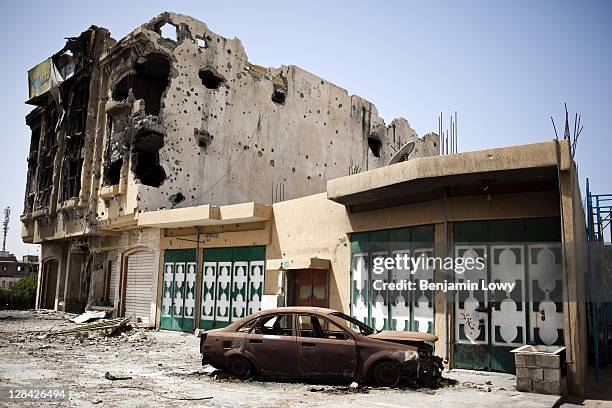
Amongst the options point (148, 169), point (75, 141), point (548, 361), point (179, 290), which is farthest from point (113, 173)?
point (548, 361)

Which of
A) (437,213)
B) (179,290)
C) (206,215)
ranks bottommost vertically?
(179,290)

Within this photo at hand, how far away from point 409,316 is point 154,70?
16141 mm

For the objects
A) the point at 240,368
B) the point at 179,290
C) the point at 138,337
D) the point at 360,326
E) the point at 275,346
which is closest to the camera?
the point at 275,346

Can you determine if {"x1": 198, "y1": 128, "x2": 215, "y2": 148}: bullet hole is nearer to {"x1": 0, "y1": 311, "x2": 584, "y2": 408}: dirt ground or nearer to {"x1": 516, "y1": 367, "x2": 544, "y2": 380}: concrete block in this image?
{"x1": 0, "y1": 311, "x2": 584, "y2": 408}: dirt ground

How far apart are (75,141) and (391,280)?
1874cm

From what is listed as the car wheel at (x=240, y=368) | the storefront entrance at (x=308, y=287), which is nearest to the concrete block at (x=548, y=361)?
the car wheel at (x=240, y=368)

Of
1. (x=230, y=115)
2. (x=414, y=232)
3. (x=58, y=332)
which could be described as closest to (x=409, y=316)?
(x=414, y=232)

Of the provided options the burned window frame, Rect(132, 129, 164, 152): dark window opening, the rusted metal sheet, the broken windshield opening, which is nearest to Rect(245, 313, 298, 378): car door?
the broken windshield opening

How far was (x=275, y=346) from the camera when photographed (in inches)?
388

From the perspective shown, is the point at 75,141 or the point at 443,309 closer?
the point at 443,309

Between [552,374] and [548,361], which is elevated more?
[548,361]

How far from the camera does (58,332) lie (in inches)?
704

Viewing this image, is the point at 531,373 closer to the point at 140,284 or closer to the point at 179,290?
the point at 179,290

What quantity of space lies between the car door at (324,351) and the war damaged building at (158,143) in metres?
7.21
